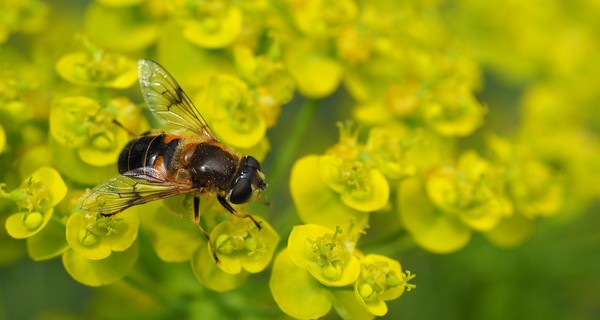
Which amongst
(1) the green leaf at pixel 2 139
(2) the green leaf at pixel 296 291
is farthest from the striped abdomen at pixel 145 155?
(2) the green leaf at pixel 296 291

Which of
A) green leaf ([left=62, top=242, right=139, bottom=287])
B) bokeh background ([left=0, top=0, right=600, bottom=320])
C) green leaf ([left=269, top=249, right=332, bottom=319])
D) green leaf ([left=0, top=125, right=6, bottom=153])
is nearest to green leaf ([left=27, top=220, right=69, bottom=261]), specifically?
green leaf ([left=62, top=242, right=139, bottom=287])

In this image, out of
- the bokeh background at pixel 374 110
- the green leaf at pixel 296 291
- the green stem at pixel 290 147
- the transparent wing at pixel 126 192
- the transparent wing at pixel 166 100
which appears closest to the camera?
the transparent wing at pixel 126 192

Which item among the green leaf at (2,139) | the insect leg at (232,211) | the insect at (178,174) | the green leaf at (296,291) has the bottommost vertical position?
the green leaf at (296,291)

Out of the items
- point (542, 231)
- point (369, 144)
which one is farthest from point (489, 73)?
point (369, 144)

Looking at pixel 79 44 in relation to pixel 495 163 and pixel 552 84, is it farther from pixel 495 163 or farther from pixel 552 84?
pixel 552 84

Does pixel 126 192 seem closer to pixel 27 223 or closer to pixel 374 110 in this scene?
pixel 27 223

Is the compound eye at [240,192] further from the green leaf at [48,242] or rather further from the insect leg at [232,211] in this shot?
the green leaf at [48,242]

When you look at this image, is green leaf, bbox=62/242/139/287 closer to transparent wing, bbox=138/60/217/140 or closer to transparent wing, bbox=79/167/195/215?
transparent wing, bbox=79/167/195/215
